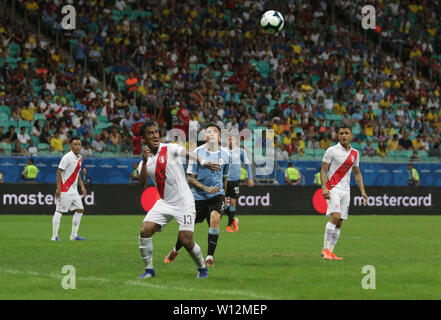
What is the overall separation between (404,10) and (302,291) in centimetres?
3685

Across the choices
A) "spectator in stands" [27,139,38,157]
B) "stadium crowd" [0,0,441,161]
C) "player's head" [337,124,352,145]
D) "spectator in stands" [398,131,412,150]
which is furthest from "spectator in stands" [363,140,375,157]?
"player's head" [337,124,352,145]

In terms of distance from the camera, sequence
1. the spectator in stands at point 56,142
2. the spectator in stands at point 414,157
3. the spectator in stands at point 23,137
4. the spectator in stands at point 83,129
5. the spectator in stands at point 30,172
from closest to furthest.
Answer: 1. the spectator in stands at point 30,172
2. the spectator in stands at point 56,142
3. the spectator in stands at point 23,137
4. the spectator in stands at point 83,129
5. the spectator in stands at point 414,157

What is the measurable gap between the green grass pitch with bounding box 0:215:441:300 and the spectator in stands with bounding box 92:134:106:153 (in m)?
6.78

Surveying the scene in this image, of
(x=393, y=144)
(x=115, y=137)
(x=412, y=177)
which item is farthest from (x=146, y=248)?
(x=393, y=144)

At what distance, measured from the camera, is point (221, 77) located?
36031 millimetres

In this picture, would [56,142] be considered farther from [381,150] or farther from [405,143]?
[405,143]

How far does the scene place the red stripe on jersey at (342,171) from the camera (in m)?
14.2

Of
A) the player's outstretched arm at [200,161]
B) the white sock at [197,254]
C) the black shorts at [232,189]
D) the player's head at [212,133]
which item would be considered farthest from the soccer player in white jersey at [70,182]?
the player's outstretched arm at [200,161]

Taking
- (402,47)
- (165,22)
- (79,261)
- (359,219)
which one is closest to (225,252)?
(79,261)

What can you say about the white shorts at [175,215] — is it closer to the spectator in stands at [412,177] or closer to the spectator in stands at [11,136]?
the spectator in stands at [11,136]

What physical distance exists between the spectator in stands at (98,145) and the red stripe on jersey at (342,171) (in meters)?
16.0

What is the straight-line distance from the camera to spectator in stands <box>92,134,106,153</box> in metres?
29.0
